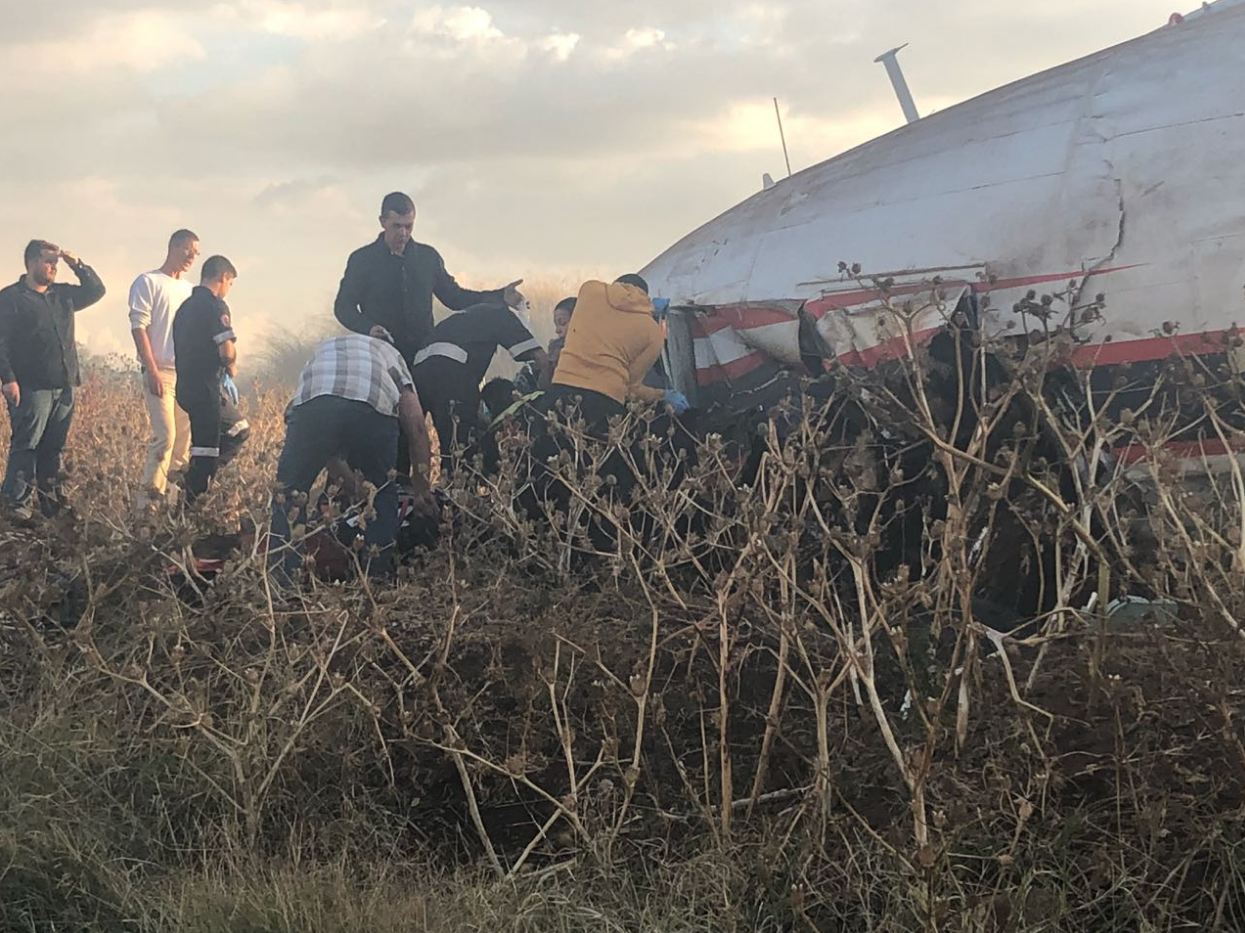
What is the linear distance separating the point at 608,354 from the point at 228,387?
3056 millimetres

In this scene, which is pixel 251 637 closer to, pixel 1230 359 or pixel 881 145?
pixel 1230 359

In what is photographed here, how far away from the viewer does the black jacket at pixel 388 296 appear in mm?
7910

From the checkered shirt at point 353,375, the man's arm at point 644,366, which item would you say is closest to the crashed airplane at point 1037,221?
the man's arm at point 644,366

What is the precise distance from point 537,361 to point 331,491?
3100 mm

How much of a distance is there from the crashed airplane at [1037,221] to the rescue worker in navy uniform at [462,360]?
4.01ft

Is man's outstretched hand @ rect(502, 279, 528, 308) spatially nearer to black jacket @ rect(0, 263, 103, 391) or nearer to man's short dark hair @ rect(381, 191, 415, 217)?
man's short dark hair @ rect(381, 191, 415, 217)

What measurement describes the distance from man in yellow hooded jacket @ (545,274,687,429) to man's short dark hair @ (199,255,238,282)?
2589 millimetres

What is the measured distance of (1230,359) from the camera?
14.8ft

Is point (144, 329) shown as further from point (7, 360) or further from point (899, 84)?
point (899, 84)

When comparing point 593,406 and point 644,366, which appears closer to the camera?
point 593,406

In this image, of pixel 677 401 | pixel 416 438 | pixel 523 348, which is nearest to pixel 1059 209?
pixel 677 401

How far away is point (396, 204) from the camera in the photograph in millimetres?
7941

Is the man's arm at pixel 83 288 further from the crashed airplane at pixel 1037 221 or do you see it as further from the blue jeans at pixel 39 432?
the crashed airplane at pixel 1037 221

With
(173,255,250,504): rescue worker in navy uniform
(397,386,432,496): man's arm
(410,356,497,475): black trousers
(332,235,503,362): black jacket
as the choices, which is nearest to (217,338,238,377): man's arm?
(173,255,250,504): rescue worker in navy uniform
